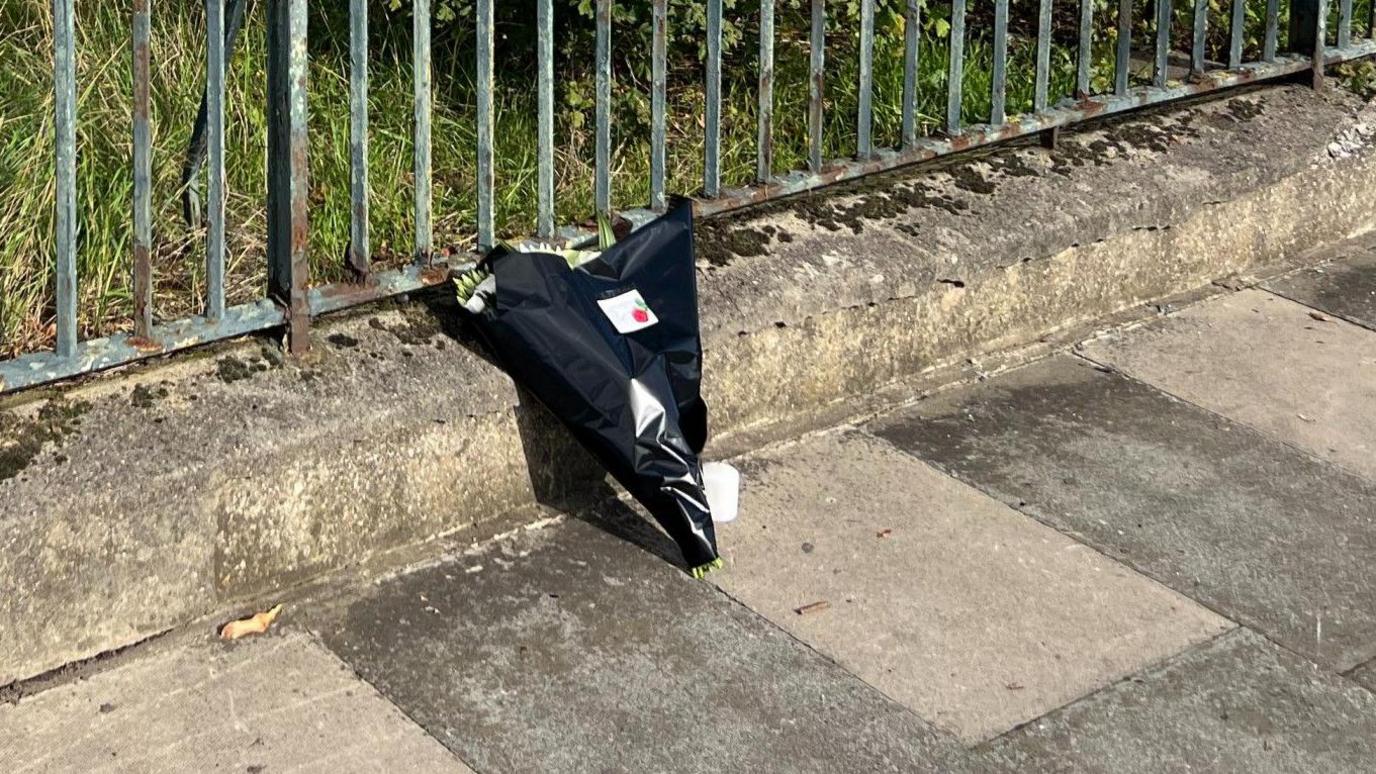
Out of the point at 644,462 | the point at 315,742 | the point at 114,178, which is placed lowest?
the point at 315,742

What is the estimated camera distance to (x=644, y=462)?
3943 millimetres

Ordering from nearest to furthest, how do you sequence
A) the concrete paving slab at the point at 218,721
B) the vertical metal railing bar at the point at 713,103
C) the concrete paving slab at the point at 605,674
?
the concrete paving slab at the point at 218,721 → the concrete paving slab at the point at 605,674 → the vertical metal railing bar at the point at 713,103

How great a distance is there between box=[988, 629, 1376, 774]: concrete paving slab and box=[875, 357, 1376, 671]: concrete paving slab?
0.43 ft

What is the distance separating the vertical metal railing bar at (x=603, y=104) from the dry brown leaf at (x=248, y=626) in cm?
118

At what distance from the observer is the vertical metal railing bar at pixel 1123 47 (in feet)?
16.9

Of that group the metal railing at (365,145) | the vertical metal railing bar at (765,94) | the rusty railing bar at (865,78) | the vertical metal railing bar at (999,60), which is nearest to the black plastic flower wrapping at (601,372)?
the metal railing at (365,145)

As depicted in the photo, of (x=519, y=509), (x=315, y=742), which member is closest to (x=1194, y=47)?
(x=519, y=509)

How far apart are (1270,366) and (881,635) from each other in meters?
1.72

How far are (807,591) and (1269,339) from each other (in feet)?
6.04

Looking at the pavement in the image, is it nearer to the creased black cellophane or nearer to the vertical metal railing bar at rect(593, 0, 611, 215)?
the creased black cellophane

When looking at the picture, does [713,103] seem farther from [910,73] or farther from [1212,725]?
[1212,725]

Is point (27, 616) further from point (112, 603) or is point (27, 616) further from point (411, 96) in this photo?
point (411, 96)

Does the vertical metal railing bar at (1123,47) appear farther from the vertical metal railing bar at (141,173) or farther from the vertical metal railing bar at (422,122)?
the vertical metal railing bar at (141,173)

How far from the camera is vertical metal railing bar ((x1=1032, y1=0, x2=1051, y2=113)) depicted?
503cm
